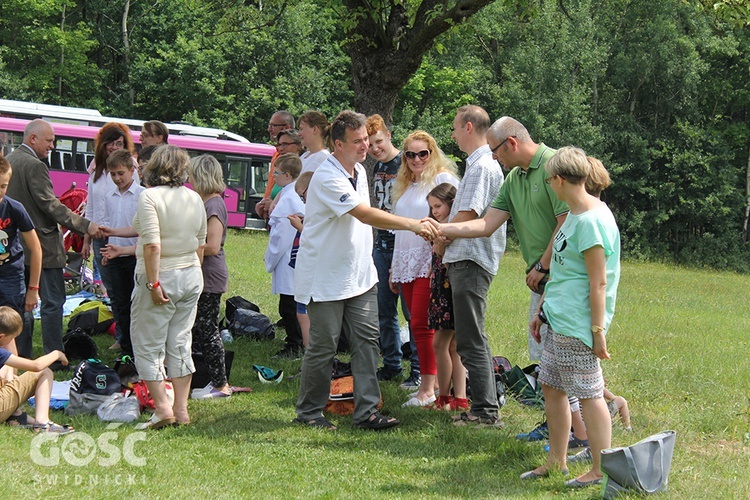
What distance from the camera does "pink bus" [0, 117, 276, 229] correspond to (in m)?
27.9

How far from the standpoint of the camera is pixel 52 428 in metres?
5.67

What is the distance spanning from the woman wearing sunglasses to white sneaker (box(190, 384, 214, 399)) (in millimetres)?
1566

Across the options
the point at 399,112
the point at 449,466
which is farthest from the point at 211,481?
the point at 399,112

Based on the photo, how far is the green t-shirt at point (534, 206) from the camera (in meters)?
5.40

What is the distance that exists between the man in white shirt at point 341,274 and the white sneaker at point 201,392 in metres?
0.97

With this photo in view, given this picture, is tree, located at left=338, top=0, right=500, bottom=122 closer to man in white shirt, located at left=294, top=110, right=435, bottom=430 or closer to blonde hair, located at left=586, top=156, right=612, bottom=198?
man in white shirt, located at left=294, top=110, right=435, bottom=430

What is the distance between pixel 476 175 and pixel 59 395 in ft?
11.5

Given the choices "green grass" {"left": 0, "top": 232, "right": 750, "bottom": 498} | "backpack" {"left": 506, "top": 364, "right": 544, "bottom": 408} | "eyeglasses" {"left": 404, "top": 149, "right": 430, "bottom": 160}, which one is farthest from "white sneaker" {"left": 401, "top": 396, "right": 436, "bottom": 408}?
"eyeglasses" {"left": 404, "top": 149, "right": 430, "bottom": 160}

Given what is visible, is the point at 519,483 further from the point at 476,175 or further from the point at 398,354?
the point at 398,354

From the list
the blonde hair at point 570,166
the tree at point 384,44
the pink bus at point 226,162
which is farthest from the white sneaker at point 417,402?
the pink bus at point 226,162

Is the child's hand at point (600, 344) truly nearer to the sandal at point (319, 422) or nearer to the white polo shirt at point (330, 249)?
the white polo shirt at point (330, 249)

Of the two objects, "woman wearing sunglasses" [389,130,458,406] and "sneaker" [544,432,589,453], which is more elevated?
"woman wearing sunglasses" [389,130,458,406]

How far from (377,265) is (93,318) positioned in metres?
3.46

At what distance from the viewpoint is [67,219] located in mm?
7254
